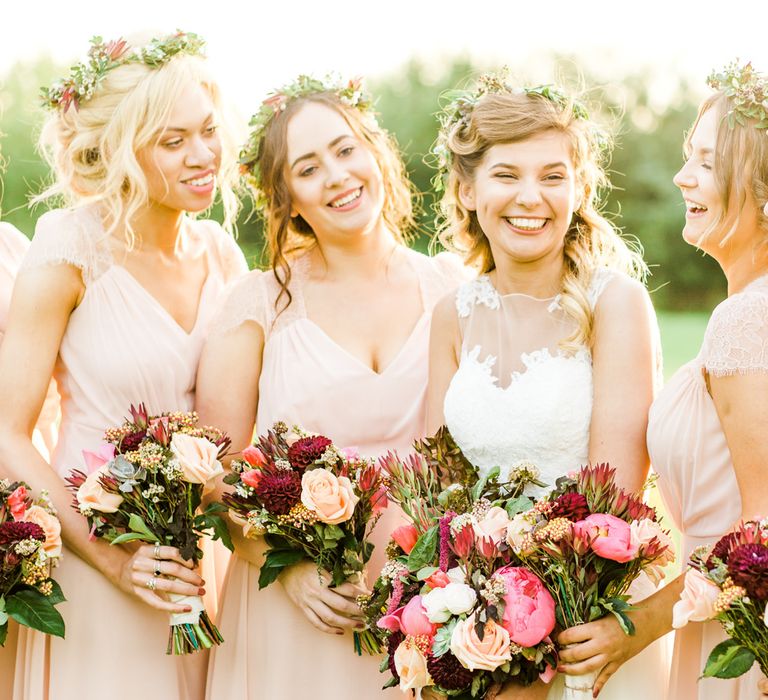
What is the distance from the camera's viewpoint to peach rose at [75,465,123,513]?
420 cm

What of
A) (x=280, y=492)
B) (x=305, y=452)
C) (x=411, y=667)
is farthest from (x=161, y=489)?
(x=411, y=667)

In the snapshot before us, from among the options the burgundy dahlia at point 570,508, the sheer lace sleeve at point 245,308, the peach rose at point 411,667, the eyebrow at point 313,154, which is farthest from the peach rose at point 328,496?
the eyebrow at point 313,154

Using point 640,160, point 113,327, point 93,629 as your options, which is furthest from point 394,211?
point 640,160

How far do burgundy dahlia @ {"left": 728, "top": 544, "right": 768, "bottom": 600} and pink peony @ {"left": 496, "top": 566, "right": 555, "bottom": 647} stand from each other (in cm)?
57

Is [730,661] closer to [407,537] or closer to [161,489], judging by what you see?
[407,537]

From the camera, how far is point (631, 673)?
4129 millimetres

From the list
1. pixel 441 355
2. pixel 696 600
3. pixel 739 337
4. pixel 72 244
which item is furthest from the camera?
pixel 72 244

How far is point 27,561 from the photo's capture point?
4012 mm

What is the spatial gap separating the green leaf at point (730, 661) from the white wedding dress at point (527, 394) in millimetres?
838

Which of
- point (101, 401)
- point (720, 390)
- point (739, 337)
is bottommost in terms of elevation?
point (101, 401)

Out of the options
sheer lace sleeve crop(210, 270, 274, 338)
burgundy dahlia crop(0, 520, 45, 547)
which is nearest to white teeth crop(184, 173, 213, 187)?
sheer lace sleeve crop(210, 270, 274, 338)

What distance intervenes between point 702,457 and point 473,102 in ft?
5.69

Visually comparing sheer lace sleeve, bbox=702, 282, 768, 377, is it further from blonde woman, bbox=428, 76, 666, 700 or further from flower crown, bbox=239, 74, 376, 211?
flower crown, bbox=239, 74, 376, 211

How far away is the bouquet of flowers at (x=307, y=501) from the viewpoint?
410 centimetres
